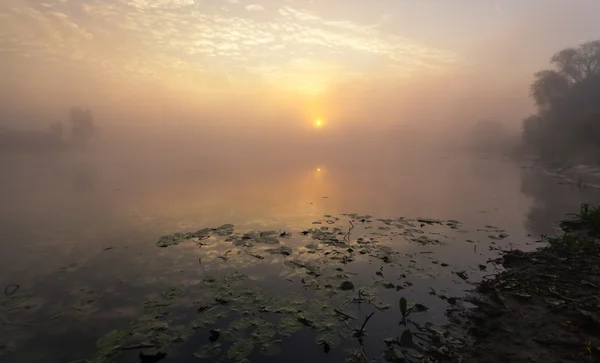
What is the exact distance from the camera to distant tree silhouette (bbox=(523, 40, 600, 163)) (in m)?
50.6

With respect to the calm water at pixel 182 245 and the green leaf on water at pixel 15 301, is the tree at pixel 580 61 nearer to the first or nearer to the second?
the calm water at pixel 182 245

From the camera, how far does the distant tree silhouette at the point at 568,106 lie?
1992 inches

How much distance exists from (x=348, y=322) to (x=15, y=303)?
9.34m

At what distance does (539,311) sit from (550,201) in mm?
22721

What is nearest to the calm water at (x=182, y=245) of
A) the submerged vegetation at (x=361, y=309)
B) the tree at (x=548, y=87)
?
the submerged vegetation at (x=361, y=309)

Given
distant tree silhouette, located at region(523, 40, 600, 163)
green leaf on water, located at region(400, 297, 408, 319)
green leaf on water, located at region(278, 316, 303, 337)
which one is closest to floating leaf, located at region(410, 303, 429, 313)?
green leaf on water, located at region(400, 297, 408, 319)

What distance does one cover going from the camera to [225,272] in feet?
33.6

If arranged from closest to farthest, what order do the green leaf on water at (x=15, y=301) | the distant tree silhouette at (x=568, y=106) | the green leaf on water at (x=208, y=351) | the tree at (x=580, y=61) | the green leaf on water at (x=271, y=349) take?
the green leaf on water at (x=208, y=351), the green leaf on water at (x=271, y=349), the green leaf on water at (x=15, y=301), the distant tree silhouette at (x=568, y=106), the tree at (x=580, y=61)

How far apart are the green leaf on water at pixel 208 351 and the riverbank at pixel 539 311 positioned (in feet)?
16.9

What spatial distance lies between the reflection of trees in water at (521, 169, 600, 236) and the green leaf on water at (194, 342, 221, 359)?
16.4 m

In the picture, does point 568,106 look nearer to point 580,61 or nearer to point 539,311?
point 580,61

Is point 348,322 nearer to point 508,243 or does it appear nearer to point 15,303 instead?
point 15,303

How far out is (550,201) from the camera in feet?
78.7

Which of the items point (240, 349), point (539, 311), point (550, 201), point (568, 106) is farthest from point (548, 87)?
point (240, 349)
